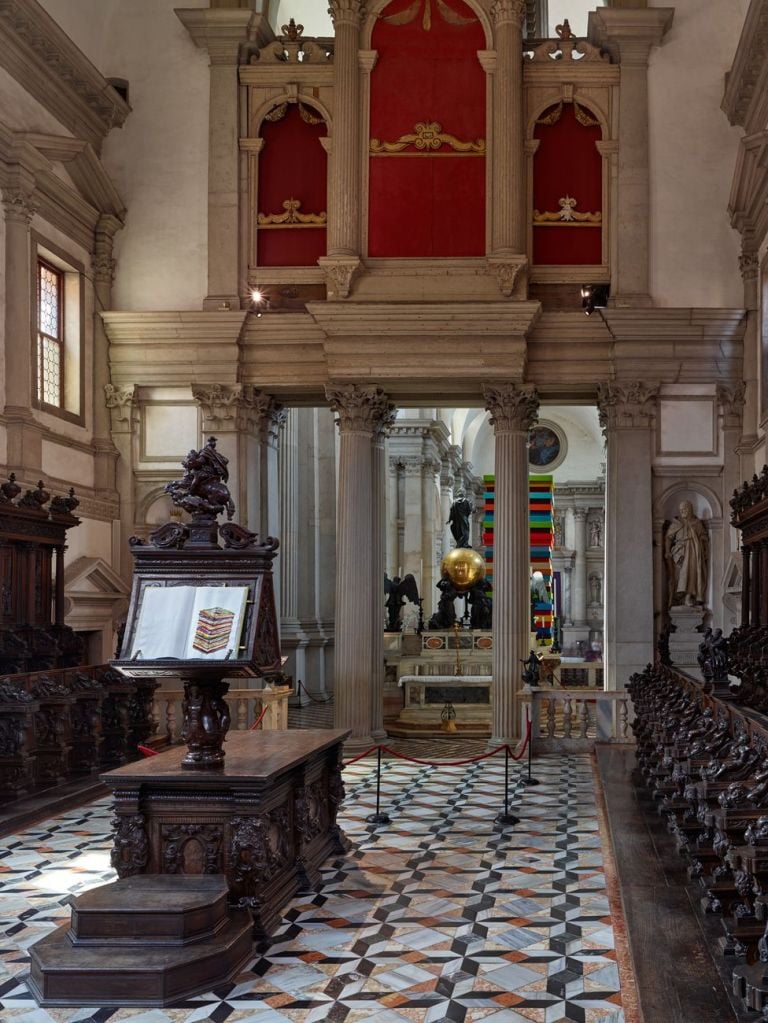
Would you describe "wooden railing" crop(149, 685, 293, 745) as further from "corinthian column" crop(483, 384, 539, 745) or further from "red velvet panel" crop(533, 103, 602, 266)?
"red velvet panel" crop(533, 103, 602, 266)

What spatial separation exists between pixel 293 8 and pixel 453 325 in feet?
39.0

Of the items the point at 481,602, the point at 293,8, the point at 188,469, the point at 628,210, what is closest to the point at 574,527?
the point at 481,602

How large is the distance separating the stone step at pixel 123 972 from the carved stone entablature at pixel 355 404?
468 inches

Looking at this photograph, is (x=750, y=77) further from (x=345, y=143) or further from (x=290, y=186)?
(x=290, y=186)

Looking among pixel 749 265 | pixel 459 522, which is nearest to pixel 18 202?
pixel 749 265

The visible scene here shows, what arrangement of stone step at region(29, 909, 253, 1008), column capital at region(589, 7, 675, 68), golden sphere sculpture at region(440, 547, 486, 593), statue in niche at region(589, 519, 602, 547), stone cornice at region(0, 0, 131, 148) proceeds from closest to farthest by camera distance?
stone step at region(29, 909, 253, 1008) < stone cornice at region(0, 0, 131, 148) < column capital at region(589, 7, 675, 68) < golden sphere sculpture at region(440, 547, 486, 593) < statue in niche at region(589, 519, 602, 547)

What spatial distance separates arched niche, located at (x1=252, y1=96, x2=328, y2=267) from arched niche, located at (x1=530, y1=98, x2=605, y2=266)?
3455mm

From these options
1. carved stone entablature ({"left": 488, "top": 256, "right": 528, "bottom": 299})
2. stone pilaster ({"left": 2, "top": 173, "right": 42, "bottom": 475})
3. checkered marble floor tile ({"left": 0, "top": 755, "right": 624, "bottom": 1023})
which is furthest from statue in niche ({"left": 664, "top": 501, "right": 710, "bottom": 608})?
stone pilaster ({"left": 2, "top": 173, "right": 42, "bottom": 475})

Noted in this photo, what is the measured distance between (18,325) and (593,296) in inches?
339

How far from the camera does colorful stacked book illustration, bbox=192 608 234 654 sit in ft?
24.0

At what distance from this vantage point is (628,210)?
18281mm

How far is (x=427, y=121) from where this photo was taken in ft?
60.4

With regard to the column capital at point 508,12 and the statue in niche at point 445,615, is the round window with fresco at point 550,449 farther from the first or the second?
the column capital at point 508,12

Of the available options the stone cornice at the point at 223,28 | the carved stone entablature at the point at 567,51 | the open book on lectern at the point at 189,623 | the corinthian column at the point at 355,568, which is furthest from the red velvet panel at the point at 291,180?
the open book on lectern at the point at 189,623
